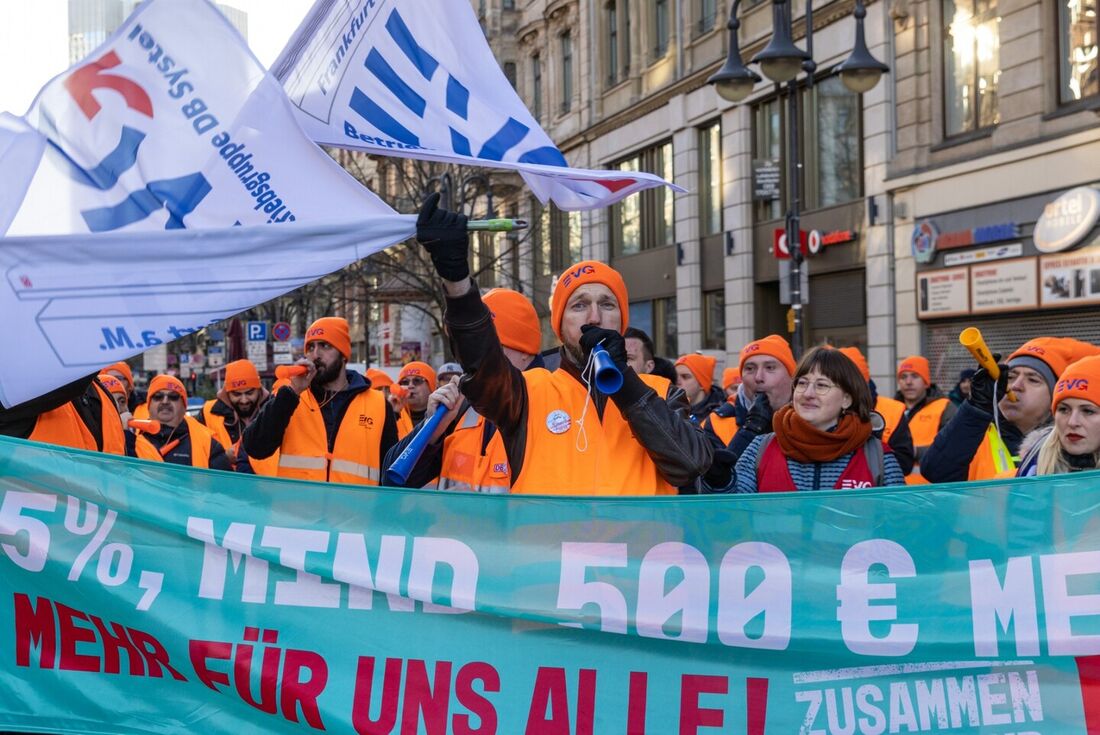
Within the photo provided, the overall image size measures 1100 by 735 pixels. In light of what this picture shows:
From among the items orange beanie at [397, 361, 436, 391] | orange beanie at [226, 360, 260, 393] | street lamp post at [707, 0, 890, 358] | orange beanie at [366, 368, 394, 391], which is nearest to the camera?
orange beanie at [226, 360, 260, 393]

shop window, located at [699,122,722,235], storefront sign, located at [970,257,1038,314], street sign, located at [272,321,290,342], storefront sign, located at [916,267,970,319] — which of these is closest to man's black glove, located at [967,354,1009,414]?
storefront sign, located at [970,257,1038,314]

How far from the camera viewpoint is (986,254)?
56.5 ft

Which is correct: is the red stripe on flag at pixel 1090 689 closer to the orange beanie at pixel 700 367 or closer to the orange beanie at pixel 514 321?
the orange beanie at pixel 514 321

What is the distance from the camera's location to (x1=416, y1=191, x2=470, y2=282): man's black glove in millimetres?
3324

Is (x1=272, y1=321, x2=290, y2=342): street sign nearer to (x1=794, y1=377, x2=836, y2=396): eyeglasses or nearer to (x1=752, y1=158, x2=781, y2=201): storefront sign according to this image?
(x1=752, y1=158, x2=781, y2=201): storefront sign

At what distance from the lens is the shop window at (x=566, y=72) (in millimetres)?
34500

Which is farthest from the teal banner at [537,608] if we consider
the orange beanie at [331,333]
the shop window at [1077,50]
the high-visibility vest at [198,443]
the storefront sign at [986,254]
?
the storefront sign at [986,254]

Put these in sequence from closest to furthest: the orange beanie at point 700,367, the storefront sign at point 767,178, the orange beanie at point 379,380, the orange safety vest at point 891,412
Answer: the orange safety vest at point 891,412, the orange beanie at point 700,367, the orange beanie at point 379,380, the storefront sign at point 767,178

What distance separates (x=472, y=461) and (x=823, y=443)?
122 centimetres

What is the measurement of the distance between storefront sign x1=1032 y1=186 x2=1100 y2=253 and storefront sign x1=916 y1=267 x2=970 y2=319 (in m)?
1.56

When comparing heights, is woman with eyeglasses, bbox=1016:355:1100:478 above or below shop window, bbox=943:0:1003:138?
below

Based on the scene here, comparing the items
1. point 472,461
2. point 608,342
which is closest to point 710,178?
point 472,461

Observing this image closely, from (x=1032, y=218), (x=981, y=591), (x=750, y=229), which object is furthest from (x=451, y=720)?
(x=750, y=229)

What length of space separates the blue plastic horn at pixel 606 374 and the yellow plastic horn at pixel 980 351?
1.39m
